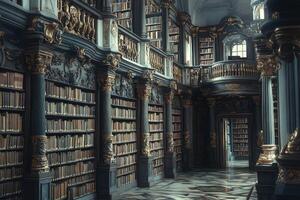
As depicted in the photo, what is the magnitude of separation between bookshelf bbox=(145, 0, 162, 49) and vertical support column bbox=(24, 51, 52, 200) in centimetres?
736

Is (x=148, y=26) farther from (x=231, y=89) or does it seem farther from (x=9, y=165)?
(x=9, y=165)

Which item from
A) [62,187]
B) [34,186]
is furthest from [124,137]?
[34,186]

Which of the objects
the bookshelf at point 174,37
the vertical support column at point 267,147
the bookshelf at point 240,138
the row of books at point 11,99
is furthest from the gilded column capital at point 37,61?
the bookshelf at point 240,138

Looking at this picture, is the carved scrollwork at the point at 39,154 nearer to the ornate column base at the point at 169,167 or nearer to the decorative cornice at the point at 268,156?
the decorative cornice at the point at 268,156

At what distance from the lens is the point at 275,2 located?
14.2ft

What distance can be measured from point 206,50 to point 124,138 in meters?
8.84

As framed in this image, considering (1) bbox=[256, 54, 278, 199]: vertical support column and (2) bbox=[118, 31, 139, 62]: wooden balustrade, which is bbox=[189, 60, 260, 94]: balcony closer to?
(2) bbox=[118, 31, 139, 62]: wooden balustrade

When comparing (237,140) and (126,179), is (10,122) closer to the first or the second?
(126,179)

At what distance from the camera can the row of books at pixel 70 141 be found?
23.8 feet

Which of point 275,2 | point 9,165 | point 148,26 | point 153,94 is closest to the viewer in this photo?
point 275,2

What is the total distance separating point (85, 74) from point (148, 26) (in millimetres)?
5608

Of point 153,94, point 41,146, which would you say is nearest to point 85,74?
point 41,146

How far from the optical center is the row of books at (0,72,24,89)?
6.01 metres

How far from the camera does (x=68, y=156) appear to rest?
7766mm
